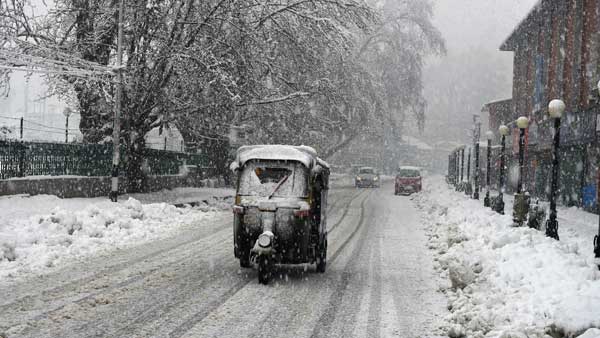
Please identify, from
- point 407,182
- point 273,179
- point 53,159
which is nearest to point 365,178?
point 407,182

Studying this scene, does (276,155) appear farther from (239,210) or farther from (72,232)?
(72,232)

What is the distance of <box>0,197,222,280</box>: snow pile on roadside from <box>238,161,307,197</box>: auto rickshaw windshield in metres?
3.83

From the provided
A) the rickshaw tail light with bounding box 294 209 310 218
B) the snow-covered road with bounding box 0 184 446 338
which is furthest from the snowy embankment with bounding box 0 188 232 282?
the rickshaw tail light with bounding box 294 209 310 218

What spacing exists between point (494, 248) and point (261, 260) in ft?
13.5

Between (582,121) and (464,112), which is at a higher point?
(464,112)

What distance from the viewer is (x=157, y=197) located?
24.5 m

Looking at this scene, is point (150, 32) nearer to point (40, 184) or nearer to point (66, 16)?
point (66, 16)

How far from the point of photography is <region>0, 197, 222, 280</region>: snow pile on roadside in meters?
10.5

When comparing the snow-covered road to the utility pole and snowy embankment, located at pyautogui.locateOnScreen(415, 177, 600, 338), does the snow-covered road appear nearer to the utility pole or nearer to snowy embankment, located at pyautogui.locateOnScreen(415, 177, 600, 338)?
snowy embankment, located at pyautogui.locateOnScreen(415, 177, 600, 338)

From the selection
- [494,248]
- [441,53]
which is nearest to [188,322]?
[494,248]

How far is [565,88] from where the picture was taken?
2809cm

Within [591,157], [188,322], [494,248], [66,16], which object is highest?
[66,16]

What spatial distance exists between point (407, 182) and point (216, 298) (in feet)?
103

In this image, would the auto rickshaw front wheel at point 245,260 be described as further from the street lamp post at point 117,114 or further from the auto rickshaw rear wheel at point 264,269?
the street lamp post at point 117,114
